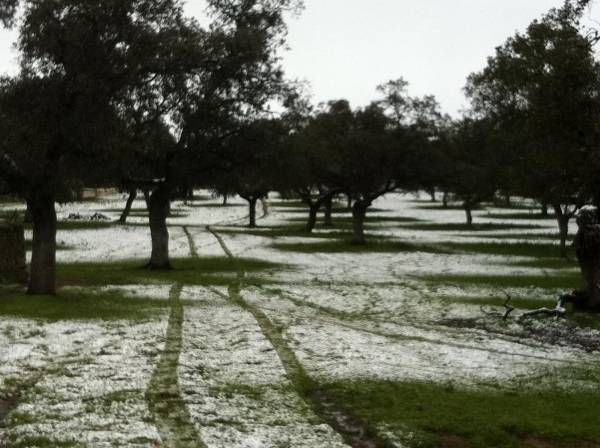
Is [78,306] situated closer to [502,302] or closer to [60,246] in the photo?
[502,302]

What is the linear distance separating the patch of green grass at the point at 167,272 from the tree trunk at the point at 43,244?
15.9 ft

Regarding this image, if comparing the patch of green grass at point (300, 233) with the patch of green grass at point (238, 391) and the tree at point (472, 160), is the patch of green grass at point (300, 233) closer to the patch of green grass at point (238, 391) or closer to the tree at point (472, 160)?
the tree at point (472, 160)

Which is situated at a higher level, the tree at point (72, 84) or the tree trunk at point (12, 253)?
the tree at point (72, 84)

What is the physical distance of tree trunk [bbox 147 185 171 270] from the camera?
37.6 metres

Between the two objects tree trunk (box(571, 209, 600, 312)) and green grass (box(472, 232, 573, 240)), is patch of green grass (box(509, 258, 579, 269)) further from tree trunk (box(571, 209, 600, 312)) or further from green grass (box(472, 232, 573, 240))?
green grass (box(472, 232, 573, 240))

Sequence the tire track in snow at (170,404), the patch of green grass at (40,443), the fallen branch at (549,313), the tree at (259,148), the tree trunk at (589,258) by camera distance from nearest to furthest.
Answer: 1. the patch of green grass at (40,443)
2. the tire track in snow at (170,404)
3. the fallen branch at (549,313)
4. the tree trunk at (589,258)
5. the tree at (259,148)

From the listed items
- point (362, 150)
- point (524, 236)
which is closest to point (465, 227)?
point (524, 236)

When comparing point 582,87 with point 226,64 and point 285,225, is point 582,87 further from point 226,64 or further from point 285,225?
point 285,225

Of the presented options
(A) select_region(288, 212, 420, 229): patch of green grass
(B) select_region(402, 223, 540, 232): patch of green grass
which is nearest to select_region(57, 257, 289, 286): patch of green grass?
(B) select_region(402, 223, 540, 232): patch of green grass

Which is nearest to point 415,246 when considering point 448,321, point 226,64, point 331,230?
point 331,230

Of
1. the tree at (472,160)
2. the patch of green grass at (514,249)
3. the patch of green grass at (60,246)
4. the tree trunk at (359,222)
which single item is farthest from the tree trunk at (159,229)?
the tree at (472,160)

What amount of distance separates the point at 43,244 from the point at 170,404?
1410 centimetres

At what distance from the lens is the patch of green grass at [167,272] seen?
105ft

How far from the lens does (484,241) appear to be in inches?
2361
